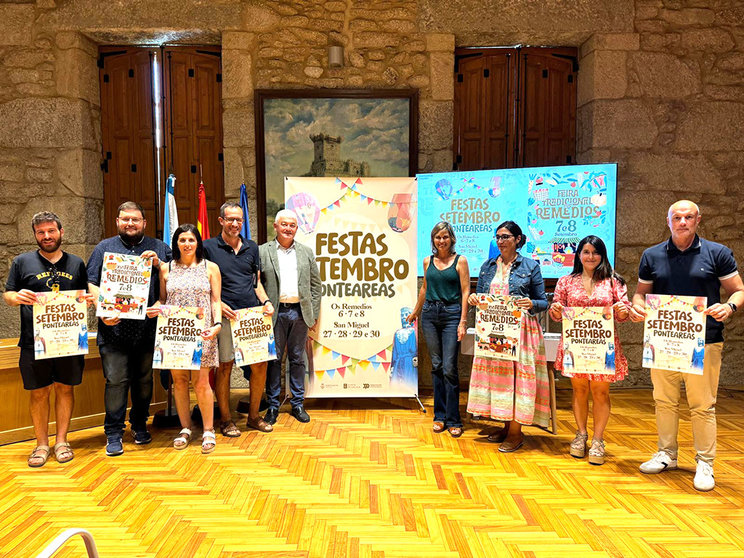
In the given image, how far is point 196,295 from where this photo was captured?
3508mm

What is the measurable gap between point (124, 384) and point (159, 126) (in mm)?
2852

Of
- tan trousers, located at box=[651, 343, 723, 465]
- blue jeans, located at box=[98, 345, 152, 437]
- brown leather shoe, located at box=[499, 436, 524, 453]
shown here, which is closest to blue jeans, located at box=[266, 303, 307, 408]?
blue jeans, located at box=[98, 345, 152, 437]

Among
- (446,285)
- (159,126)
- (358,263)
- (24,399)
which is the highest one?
(159,126)

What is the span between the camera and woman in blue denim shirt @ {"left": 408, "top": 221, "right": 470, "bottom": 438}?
150 inches

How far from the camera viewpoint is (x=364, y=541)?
2453mm

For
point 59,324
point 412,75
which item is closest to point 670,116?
point 412,75

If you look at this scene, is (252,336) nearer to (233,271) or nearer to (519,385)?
(233,271)

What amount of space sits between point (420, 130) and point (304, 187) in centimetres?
140

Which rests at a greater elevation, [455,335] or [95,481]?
[455,335]

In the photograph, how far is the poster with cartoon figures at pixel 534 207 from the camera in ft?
15.1

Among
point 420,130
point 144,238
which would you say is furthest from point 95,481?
point 420,130

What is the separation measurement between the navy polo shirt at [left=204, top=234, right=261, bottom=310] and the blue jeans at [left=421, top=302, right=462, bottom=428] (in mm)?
1241

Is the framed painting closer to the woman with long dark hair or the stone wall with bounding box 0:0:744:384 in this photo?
the stone wall with bounding box 0:0:744:384

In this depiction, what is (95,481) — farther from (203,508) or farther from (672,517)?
(672,517)
